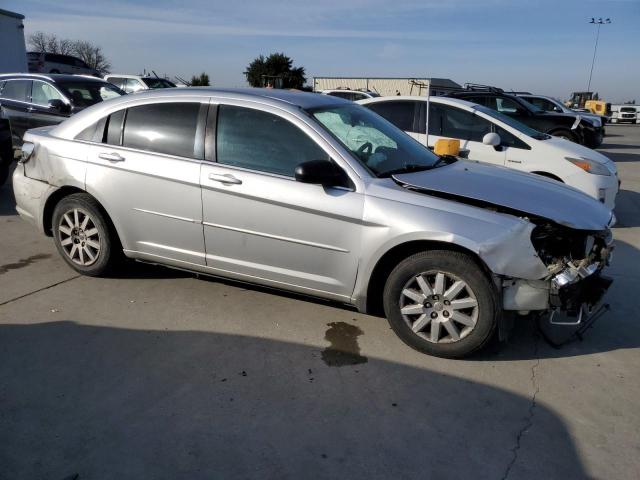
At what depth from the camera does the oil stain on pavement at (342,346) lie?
11.5 ft

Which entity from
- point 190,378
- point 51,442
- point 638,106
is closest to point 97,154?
point 190,378

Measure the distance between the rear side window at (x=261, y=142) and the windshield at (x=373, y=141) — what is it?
227 millimetres

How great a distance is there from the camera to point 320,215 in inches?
144

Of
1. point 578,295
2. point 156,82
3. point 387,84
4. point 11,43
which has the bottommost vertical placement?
point 578,295

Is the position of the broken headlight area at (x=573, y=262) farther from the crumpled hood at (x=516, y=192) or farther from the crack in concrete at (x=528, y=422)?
the crack in concrete at (x=528, y=422)

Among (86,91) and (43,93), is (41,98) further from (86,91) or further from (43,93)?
(86,91)

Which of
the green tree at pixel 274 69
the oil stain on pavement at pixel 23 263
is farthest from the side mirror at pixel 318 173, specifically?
the green tree at pixel 274 69

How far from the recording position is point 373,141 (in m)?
4.27

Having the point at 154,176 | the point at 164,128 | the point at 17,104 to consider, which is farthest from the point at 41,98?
the point at 154,176

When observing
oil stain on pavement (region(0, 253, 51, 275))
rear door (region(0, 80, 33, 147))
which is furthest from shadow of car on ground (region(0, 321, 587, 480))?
rear door (region(0, 80, 33, 147))

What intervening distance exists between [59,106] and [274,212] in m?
7.58

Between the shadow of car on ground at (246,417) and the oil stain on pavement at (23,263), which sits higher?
the oil stain on pavement at (23,263)

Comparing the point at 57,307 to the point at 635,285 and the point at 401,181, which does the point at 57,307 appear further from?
the point at 635,285

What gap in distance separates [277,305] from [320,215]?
101cm
